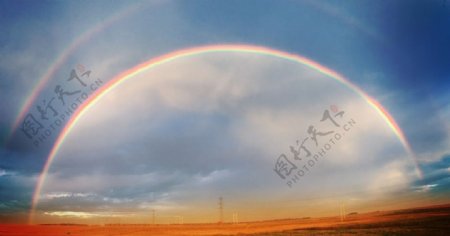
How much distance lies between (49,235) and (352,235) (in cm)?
5320

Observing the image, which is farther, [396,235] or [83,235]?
[83,235]

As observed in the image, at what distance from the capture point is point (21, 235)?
2574 inches

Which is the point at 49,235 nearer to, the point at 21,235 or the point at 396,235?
the point at 21,235


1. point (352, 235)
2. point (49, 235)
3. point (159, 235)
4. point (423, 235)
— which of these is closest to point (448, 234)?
point (423, 235)

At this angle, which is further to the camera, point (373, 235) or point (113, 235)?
point (113, 235)

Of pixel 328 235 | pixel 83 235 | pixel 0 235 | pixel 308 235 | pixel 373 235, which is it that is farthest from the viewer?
pixel 83 235

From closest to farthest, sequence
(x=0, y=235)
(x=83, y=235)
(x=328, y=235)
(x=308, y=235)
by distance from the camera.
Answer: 1. (x=328, y=235)
2. (x=308, y=235)
3. (x=0, y=235)
4. (x=83, y=235)

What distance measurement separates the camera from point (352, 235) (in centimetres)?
4300

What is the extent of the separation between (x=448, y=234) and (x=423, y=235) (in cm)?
230

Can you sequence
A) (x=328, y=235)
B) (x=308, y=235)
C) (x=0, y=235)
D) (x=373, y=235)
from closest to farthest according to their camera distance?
(x=373, y=235) < (x=328, y=235) < (x=308, y=235) < (x=0, y=235)

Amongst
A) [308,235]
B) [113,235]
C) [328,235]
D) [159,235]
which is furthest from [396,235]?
[113,235]

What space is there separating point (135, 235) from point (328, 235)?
3512 centimetres

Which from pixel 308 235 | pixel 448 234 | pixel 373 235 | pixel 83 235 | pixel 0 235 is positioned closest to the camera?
pixel 448 234

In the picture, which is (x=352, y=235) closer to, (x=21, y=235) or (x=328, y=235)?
(x=328, y=235)
